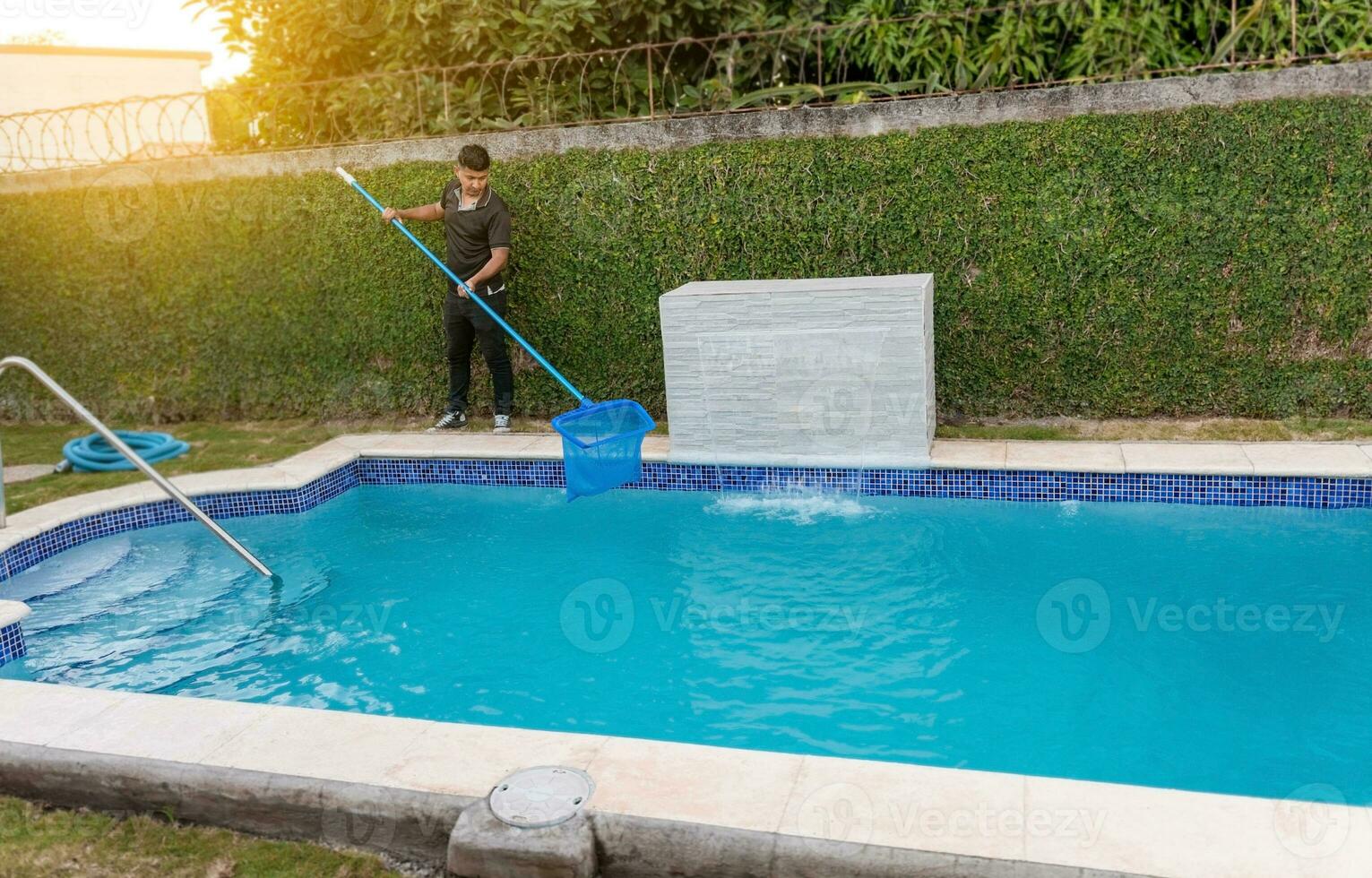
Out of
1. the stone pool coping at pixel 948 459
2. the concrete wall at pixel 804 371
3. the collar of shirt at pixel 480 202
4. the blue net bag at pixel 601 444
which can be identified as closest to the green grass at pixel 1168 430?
the stone pool coping at pixel 948 459

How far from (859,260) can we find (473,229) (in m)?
2.83

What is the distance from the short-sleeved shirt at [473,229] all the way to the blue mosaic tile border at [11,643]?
4044 mm

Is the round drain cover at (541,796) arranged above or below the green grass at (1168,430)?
above

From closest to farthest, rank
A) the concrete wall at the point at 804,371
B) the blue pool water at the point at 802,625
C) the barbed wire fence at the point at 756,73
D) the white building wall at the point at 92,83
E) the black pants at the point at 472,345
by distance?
the blue pool water at the point at 802,625, the concrete wall at the point at 804,371, the barbed wire fence at the point at 756,73, the black pants at the point at 472,345, the white building wall at the point at 92,83

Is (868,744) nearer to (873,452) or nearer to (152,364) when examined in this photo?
(873,452)

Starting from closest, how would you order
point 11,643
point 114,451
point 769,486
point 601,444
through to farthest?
1. point 11,643
2. point 601,444
3. point 769,486
4. point 114,451

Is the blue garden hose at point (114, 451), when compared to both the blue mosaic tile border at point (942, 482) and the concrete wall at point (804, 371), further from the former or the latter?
the concrete wall at point (804, 371)

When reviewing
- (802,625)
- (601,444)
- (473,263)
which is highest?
(473,263)

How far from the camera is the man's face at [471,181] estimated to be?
804 centimetres

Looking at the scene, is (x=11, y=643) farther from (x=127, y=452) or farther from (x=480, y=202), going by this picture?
(x=480, y=202)

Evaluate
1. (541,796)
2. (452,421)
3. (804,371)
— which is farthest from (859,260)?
(541,796)

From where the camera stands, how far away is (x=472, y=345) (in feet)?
29.1

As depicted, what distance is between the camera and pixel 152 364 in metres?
10.1

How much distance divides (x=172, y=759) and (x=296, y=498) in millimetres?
4067
